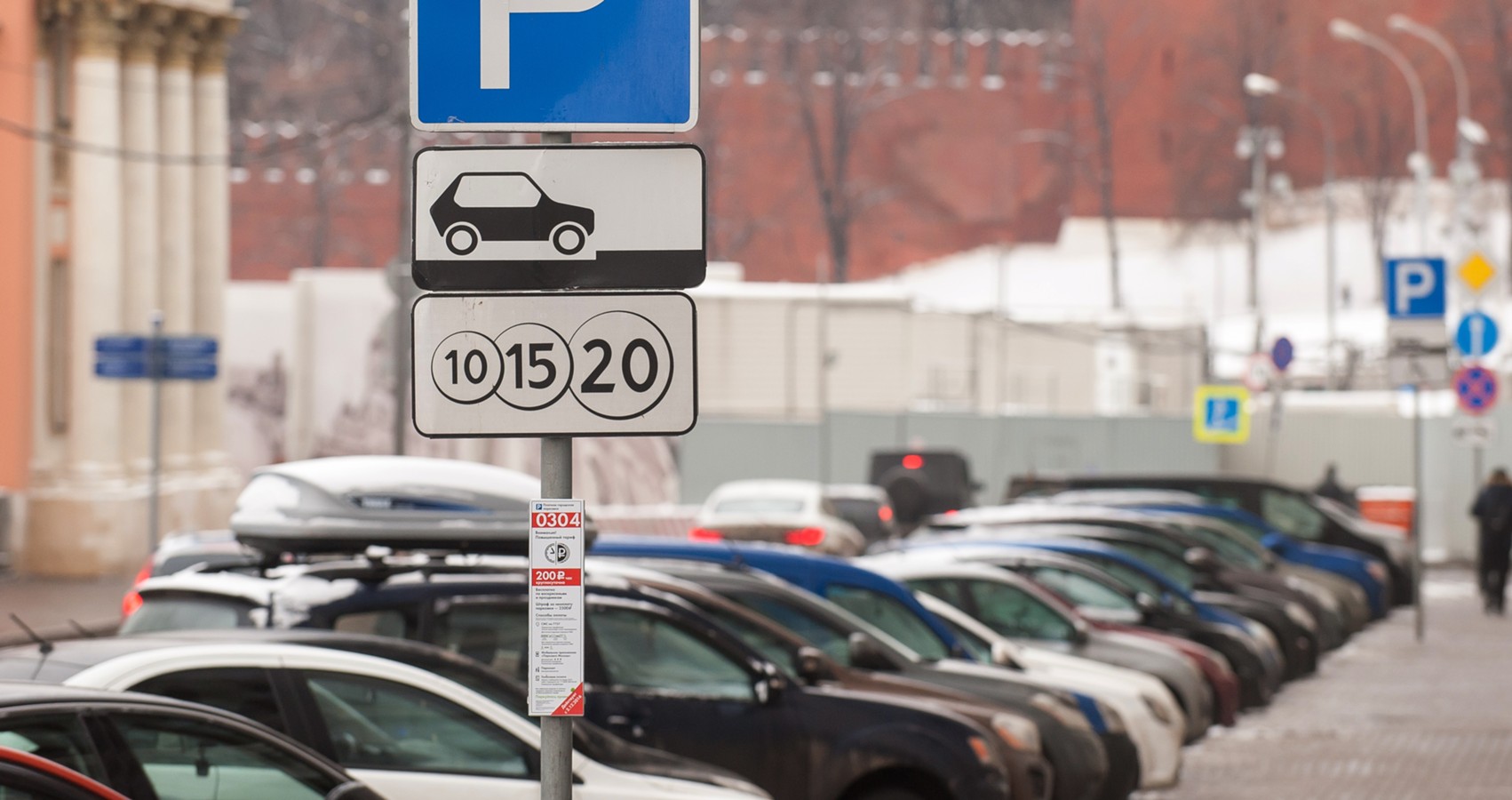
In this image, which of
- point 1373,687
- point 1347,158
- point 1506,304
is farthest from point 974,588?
point 1347,158

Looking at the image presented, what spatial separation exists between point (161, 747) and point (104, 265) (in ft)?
83.1

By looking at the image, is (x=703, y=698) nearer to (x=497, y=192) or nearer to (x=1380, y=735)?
(x=497, y=192)

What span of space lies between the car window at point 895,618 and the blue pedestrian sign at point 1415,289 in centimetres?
1089

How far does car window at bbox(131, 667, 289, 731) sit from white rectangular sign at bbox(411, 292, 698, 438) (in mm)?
2633

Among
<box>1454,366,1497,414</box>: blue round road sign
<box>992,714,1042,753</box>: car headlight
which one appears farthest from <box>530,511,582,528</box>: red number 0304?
<box>1454,366,1497,414</box>: blue round road sign

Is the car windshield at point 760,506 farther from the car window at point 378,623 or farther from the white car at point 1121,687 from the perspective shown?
the car window at point 378,623

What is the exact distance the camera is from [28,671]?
6.31 meters

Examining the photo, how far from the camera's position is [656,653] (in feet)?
30.8

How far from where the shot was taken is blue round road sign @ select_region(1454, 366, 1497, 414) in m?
23.7

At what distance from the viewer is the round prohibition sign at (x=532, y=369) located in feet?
14.5

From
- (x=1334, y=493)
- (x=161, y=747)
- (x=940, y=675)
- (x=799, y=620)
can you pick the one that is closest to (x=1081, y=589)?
(x=940, y=675)

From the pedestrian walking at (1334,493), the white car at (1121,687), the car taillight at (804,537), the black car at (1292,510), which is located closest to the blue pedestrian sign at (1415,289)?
the black car at (1292,510)

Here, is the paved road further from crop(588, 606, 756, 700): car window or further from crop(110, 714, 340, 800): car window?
crop(110, 714, 340, 800): car window

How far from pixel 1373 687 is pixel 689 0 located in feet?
50.8
